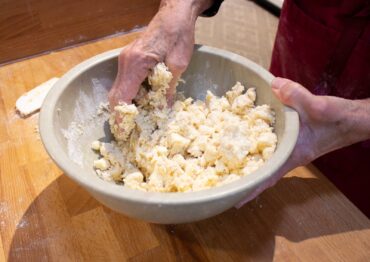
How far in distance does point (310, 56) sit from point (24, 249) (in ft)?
2.23

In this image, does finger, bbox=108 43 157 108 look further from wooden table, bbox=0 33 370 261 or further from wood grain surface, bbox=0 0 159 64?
wood grain surface, bbox=0 0 159 64

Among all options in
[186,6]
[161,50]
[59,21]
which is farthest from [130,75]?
[59,21]

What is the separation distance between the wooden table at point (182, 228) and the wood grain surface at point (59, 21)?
48 centimetres

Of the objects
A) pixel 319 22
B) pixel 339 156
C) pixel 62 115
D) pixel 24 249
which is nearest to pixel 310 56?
pixel 319 22

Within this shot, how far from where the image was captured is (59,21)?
1124 mm

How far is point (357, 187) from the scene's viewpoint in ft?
3.01

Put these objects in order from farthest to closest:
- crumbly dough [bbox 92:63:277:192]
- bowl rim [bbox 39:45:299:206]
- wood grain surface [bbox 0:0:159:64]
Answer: wood grain surface [bbox 0:0:159:64] → crumbly dough [bbox 92:63:277:192] → bowl rim [bbox 39:45:299:206]

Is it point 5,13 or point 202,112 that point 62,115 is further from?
point 5,13

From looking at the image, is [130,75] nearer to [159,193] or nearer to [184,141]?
[184,141]

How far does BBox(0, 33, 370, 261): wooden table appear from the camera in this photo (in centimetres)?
62

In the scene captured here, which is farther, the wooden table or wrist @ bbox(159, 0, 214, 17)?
wrist @ bbox(159, 0, 214, 17)

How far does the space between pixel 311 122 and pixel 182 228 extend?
0.91 feet

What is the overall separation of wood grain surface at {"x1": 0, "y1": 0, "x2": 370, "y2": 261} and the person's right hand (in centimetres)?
21

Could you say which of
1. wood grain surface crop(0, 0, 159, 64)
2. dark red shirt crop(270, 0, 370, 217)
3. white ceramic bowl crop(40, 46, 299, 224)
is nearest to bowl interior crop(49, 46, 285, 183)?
white ceramic bowl crop(40, 46, 299, 224)
